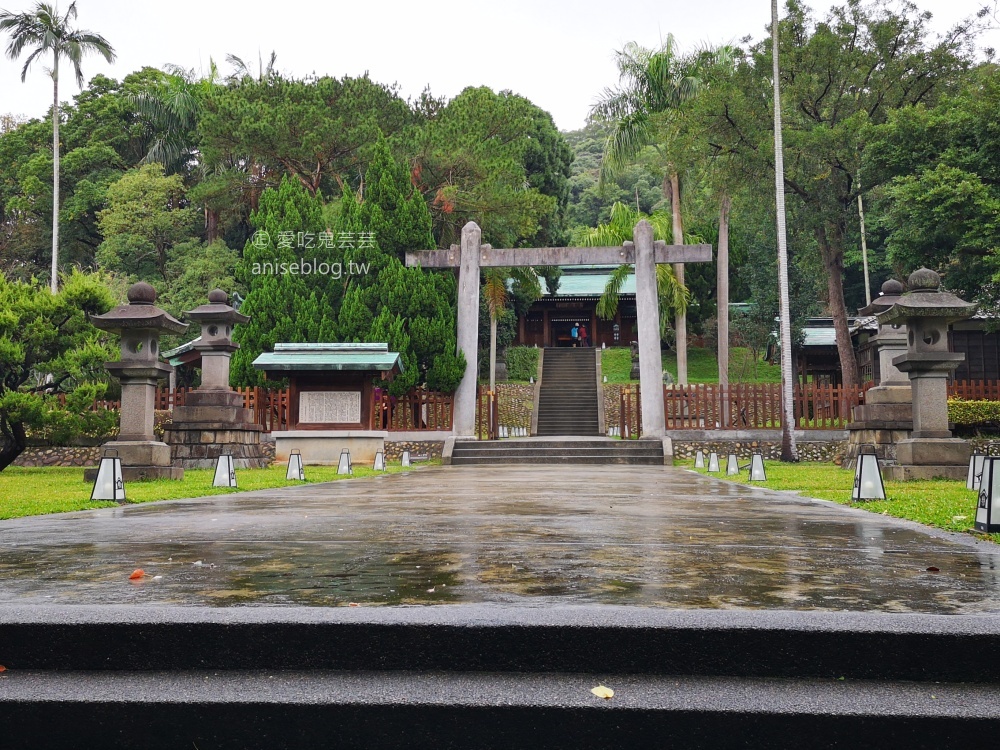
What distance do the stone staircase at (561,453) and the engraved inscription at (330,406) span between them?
3091 mm

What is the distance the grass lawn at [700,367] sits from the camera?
38.6 m

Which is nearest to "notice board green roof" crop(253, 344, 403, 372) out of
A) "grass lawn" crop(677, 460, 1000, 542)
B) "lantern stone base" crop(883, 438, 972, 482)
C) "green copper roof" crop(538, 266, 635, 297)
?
"grass lawn" crop(677, 460, 1000, 542)

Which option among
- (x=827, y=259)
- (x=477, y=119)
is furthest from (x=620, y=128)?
(x=827, y=259)

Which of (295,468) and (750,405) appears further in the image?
(750,405)

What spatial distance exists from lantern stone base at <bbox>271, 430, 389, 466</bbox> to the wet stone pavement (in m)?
14.7

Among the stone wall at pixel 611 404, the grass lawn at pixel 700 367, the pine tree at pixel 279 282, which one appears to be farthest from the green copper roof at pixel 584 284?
the pine tree at pixel 279 282

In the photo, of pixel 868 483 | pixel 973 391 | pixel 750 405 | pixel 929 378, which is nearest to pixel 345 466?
pixel 868 483

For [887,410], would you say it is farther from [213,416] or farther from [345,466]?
[213,416]

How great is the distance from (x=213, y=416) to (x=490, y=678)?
15.5 meters

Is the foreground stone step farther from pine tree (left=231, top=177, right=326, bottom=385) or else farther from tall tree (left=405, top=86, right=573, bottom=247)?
tall tree (left=405, top=86, right=573, bottom=247)

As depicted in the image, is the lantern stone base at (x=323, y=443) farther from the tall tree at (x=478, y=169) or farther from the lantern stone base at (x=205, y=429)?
the tall tree at (x=478, y=169)

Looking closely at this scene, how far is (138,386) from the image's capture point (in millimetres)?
13156

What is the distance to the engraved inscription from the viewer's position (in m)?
23.0
